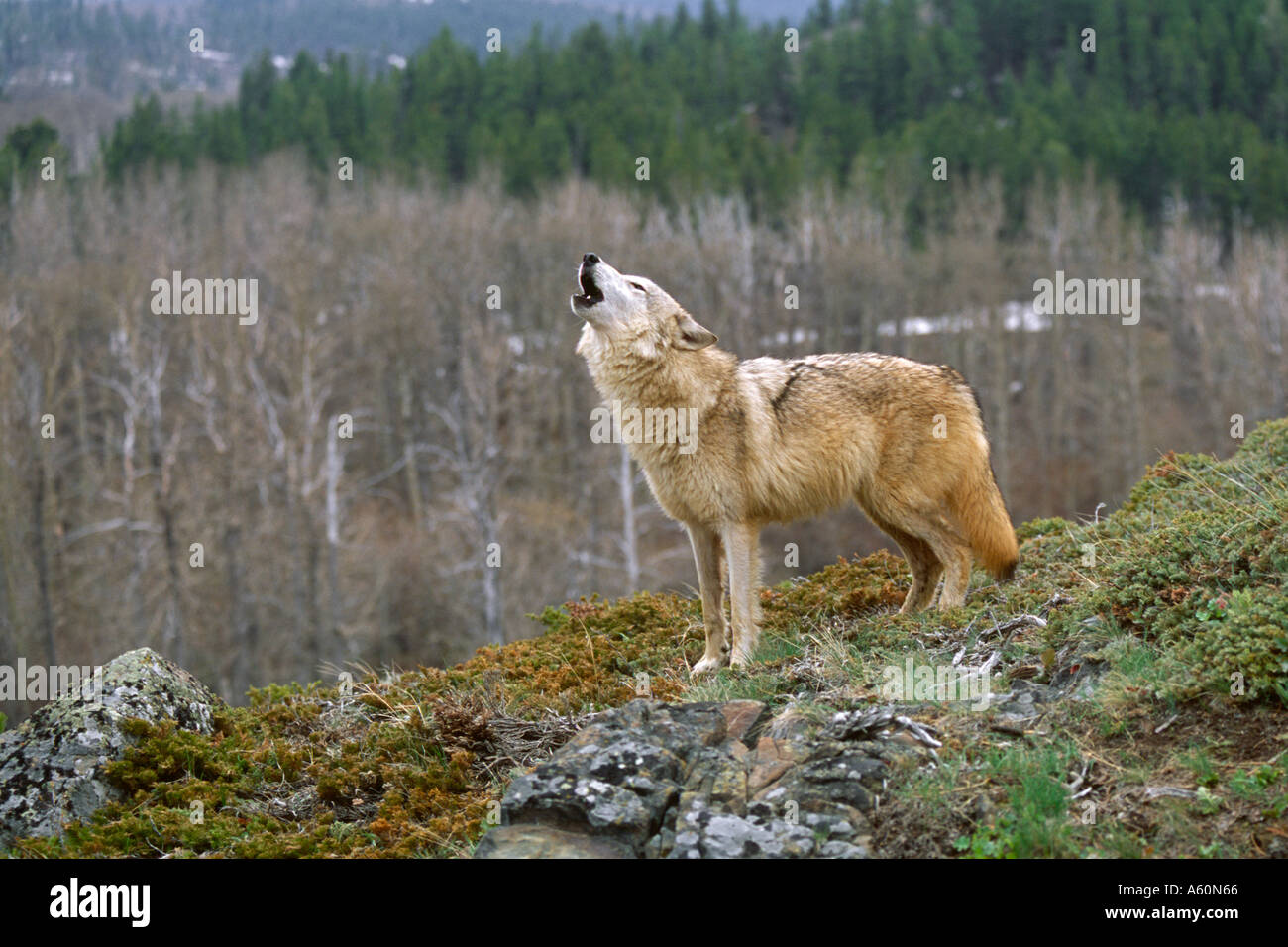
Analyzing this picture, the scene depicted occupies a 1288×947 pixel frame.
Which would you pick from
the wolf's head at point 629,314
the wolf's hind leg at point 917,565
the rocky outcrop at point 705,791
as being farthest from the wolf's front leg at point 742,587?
the rocky outcrop at point 705,791

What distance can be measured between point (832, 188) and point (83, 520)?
151ft

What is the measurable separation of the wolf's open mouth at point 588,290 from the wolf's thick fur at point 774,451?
13mm

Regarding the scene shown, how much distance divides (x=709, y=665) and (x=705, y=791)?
2.65 meters

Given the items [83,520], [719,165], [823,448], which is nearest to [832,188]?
[719,165]

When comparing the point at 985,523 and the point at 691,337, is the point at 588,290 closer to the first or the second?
the point at 691,337

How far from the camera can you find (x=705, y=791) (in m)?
5.18

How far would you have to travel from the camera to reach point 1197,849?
443 centimetres

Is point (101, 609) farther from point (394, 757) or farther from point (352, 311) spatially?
point (394, 757)

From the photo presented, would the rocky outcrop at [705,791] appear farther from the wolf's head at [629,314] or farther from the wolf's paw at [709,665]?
the wolf's head at [629,314]

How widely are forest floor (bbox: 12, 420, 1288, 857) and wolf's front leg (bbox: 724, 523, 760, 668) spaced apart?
0.19 meters

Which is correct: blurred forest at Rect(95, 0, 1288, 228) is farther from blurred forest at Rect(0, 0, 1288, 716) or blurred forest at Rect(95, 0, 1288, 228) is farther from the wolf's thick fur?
the wolf's thick fur

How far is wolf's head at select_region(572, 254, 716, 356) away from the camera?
768 centimetres

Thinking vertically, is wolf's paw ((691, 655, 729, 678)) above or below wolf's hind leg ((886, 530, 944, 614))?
below

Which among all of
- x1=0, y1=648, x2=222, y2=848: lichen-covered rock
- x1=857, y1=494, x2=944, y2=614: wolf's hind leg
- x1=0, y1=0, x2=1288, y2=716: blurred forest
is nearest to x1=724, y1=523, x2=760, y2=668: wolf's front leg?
x1=857, y1=494, x2=944, y2=614: wolf's hind leg
